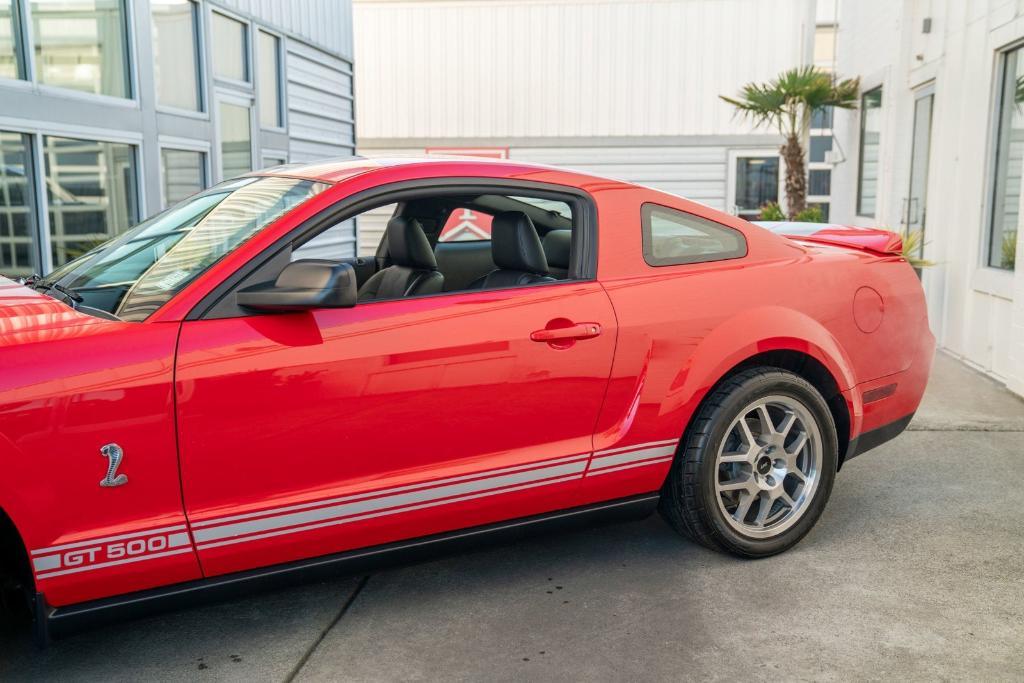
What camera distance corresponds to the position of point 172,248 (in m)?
3.18

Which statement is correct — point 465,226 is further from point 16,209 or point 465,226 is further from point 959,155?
point 959,155

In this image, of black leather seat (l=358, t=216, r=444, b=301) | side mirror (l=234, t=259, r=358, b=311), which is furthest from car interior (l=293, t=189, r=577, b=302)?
side mirror (l=234, t=259, r=358, b=311)

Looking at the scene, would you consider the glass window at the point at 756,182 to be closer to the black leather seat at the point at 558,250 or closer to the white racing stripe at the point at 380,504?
the black leather seat at the point at 558,250

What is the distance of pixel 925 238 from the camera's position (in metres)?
8.96

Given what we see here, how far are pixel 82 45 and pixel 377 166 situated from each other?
15.5 ft

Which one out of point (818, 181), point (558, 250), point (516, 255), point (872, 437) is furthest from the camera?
point (818, 181)

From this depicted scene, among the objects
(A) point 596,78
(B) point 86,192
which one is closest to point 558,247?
(B) point 86,192

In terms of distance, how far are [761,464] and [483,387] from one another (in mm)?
1275

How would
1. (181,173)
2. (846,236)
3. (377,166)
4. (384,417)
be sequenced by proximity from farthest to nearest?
(181,173)
(846,236)
(377,166)
(384,417)

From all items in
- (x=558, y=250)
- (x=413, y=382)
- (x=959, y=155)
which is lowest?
(x=413, y=382)

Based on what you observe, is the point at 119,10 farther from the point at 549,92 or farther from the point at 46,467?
the point at 549,92

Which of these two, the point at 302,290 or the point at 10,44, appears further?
the point at 10,44

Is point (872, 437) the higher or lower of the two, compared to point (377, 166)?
lower

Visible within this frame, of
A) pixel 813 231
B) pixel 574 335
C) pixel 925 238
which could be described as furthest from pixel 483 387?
pixel 925 238
